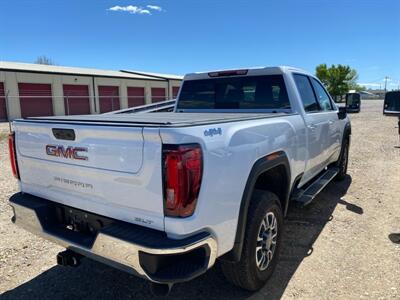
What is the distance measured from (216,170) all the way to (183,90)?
296 centimetres

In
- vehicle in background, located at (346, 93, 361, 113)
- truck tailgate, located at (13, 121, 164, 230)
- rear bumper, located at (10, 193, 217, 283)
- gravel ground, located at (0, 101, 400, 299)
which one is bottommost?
gravel ground, located at (0, 101, 400, 299)

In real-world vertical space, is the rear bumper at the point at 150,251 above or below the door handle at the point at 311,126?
below

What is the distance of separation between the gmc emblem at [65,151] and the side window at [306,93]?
2.89 m

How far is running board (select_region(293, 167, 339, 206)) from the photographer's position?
4055 millimetres

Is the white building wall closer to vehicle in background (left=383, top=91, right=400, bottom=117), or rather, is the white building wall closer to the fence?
the fence

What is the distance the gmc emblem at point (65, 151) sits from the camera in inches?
102

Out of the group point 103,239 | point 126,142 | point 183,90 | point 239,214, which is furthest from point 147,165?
point 183,90

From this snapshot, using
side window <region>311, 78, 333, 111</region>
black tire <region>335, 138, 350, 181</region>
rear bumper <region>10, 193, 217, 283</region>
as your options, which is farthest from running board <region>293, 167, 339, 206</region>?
rear bumper <region>10, 193, 217, 283</region>

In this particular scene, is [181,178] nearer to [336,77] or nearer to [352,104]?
[352,104]

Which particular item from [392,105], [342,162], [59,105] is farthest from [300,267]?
[59,105]

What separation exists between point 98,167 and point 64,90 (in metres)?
28.0

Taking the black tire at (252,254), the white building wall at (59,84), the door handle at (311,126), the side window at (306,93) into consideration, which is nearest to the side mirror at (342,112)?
the side window at (306,93)

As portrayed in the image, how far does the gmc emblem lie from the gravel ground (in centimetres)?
132

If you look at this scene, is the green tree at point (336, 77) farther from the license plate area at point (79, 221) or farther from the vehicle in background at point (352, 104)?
the license plate area at point (79, 221)
